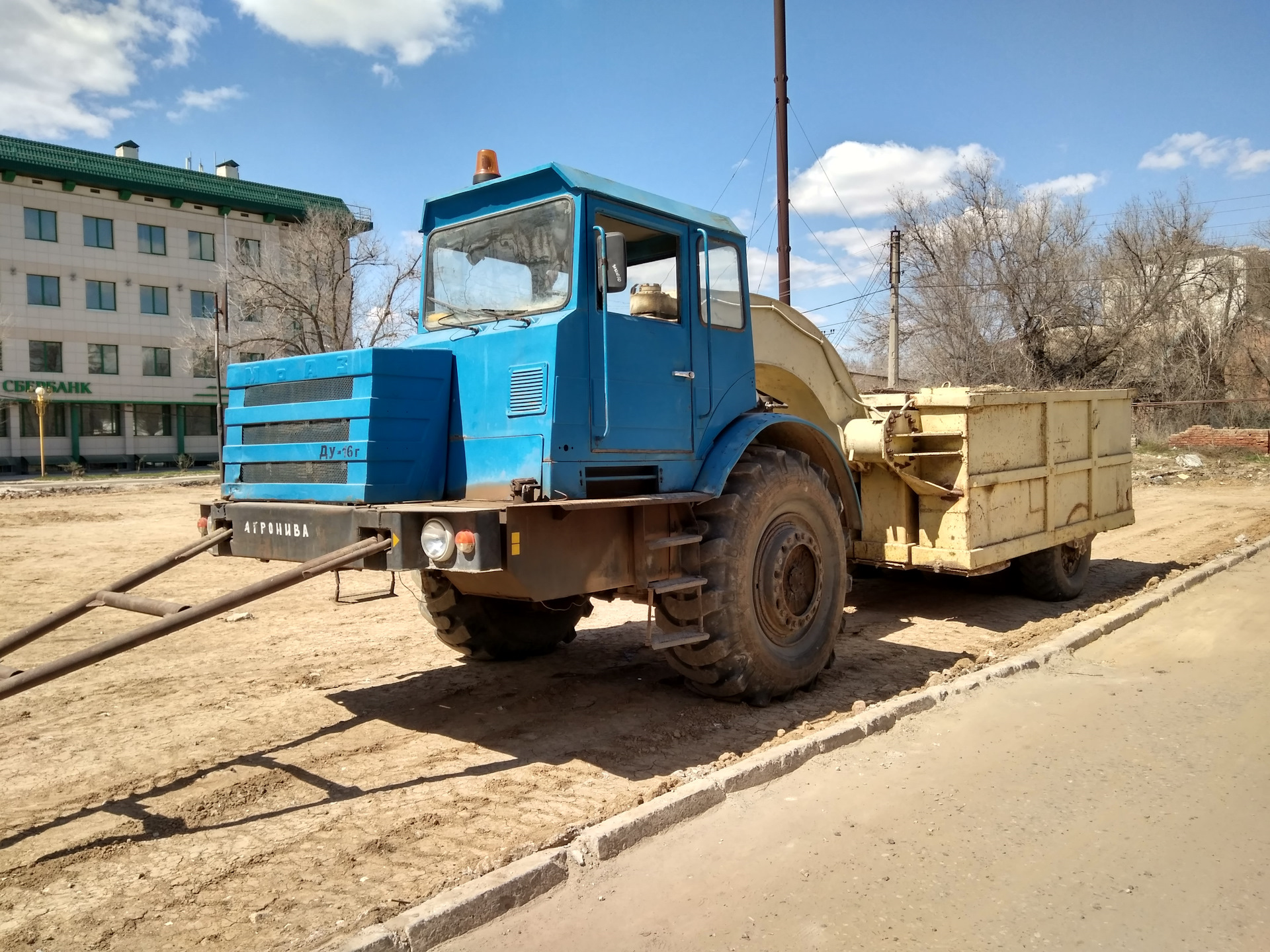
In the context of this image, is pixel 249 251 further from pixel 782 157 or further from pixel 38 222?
pixel 782 157

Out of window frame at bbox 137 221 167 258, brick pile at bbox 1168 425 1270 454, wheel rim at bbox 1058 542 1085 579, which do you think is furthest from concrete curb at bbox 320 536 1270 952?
window frame at bbox 137 221 167 258

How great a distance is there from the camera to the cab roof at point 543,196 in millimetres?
5070

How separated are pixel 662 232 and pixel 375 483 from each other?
2280 millimetres

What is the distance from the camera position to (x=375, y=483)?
4781mm

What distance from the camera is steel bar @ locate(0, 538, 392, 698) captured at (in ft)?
12.0

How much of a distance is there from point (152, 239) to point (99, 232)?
2.06 meters

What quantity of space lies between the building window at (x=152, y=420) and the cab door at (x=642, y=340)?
40143 millimetres

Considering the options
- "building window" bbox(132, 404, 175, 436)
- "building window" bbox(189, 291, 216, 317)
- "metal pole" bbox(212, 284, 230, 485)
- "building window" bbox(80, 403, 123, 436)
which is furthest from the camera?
"building window" bbox(189, 291, 216, 317)

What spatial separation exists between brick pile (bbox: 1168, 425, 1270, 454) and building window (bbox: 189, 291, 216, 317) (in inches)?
1483

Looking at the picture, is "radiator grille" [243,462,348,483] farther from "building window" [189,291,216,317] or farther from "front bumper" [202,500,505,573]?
"building window" [189,291,216,317]

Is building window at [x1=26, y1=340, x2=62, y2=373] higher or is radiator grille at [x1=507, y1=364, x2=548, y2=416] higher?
building window at [x1=26, y1=340, x2=62, y2=373]

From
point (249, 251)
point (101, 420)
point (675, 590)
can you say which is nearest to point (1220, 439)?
point (675, 590)

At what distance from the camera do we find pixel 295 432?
5.15m

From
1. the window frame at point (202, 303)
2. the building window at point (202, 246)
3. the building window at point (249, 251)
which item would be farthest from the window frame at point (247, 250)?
the window frame at point (202, 303)
